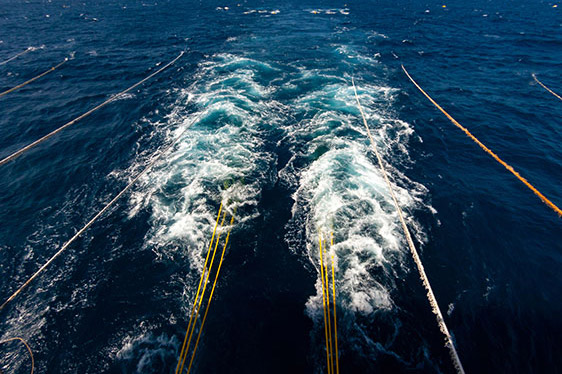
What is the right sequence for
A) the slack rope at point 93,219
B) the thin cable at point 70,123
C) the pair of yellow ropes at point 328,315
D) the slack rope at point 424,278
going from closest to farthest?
the slack rope at point 424,278, the pair of yellow ropes at point 328,315, the slack rope at point 93,219, the thin cable at point 70,123

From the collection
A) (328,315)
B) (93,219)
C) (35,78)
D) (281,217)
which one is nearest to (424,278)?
(328,315)

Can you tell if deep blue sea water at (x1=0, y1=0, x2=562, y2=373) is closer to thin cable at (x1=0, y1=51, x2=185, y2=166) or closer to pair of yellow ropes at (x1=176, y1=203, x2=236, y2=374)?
pair of yellow ropes at (x1=176, y1=203, x2=236, y2=374)

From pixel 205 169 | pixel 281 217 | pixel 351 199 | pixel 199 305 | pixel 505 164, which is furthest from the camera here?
pixel 505 164

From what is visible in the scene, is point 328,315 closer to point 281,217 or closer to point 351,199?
point 281,217

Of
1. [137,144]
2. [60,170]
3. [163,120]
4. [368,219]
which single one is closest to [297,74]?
[163,120]

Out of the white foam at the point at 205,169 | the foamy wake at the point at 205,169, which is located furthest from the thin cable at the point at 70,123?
the white foam at the point at 205,169

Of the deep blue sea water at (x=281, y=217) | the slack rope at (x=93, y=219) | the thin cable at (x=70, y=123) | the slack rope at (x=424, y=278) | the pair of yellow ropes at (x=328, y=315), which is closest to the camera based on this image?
the slack rope at (x=424, y=278)

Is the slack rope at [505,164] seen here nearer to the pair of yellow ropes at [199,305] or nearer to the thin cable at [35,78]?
the pair of yellow ropes at [199,305]

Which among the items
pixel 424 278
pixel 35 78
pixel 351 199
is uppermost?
pixel 35 78
